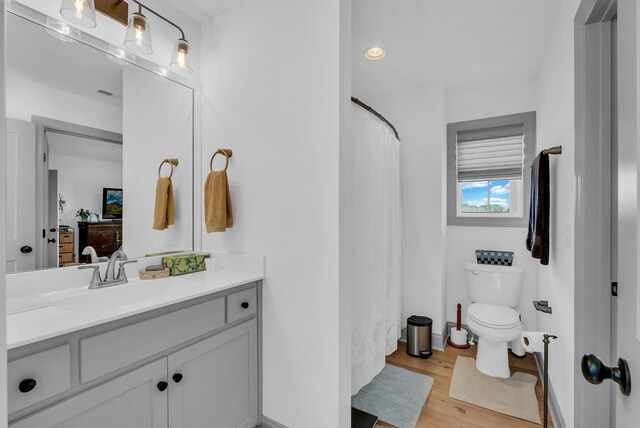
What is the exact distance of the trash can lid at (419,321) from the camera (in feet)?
8.63

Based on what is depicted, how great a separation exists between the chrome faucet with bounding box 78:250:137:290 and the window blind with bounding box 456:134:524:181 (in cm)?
295

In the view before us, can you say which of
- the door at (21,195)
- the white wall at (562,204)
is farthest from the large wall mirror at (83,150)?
the white wall at (562,204)

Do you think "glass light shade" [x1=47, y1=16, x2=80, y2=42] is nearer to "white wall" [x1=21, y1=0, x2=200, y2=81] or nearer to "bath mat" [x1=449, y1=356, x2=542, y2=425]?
"white wall" [x1=21, y1=0, x2=200, y2=81]

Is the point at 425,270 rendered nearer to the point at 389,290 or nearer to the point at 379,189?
the point at 389,290

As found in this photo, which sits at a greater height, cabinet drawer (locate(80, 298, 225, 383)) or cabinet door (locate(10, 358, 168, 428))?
cabinet drawer (locate(80, 298, 225, 383))

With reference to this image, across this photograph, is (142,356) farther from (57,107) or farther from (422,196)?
(422,196)

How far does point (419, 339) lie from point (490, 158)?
1846 mm

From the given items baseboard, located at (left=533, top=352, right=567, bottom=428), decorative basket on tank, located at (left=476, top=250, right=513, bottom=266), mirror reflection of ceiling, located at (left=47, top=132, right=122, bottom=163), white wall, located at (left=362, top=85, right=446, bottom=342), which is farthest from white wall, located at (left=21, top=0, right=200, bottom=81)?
baseboard, located at (left=533, top=352, right=567, bottom=428)

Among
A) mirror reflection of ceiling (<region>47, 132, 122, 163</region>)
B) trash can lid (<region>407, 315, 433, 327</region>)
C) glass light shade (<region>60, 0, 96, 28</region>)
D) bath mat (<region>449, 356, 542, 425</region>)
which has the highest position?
glass light shade (<region>60, 0, 96, 28</region>)

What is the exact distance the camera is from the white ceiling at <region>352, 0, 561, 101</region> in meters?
1.77

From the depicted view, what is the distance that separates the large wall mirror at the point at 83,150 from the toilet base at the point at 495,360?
2360 millimetres

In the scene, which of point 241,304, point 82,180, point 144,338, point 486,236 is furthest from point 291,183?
point 486,236

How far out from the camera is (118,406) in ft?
3.61

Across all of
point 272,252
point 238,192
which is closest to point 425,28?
point 238,192
